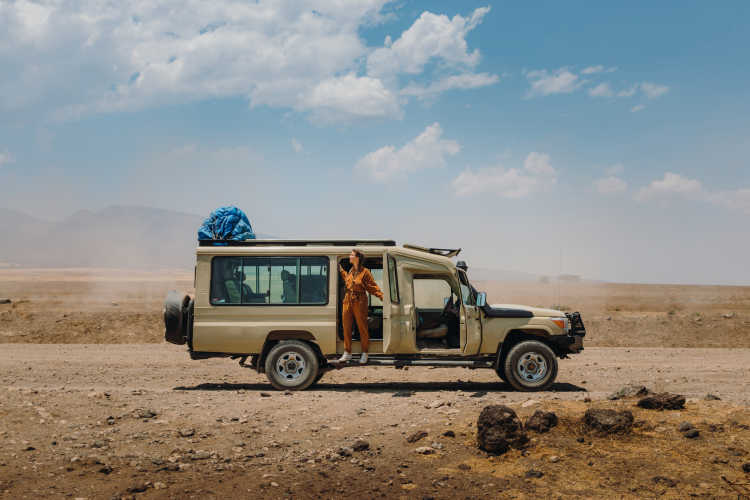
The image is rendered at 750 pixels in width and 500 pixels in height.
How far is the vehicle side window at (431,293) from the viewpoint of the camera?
38.2ft

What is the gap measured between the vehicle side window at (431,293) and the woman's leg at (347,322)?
1.19m

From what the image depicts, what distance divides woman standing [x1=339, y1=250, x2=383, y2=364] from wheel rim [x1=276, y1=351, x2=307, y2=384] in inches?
29.7

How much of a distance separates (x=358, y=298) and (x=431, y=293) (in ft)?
5.11

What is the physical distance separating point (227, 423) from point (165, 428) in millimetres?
769

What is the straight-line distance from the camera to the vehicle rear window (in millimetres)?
11242

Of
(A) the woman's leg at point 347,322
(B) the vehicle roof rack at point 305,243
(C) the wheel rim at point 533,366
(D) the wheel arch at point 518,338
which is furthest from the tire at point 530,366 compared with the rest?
(B) the vehicle roof rack at point 305,243

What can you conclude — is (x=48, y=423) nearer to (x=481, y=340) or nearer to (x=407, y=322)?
(x=407, y=322)

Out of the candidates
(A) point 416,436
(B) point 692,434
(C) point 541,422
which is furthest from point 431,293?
(B) point 692,434

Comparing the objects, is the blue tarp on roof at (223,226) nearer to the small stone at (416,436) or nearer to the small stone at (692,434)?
the small stone at (416,436)

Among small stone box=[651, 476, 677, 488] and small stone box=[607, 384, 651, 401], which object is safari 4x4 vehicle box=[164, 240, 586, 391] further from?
small stone box=[651, 476, 677, 488]

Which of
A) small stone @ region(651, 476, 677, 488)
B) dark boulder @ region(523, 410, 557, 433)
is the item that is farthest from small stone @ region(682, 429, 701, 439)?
dark boulder @ region(523, 410, 557, 433)

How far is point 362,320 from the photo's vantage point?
1101 centimetres

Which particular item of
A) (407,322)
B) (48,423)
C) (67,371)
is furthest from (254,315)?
(67,371)

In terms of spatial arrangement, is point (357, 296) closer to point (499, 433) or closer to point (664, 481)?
point (499, 433)
